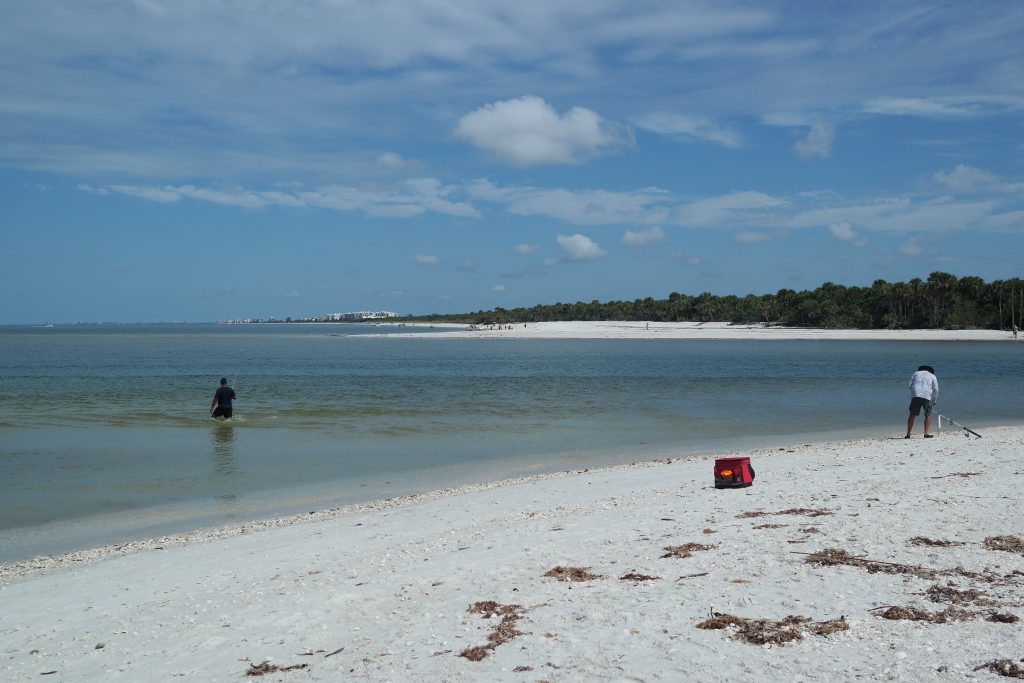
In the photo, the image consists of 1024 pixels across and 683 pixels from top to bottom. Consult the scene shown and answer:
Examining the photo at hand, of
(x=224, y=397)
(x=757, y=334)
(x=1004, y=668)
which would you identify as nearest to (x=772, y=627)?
(x=1004, y=668)

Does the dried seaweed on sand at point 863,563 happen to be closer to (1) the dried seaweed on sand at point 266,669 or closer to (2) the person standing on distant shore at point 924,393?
(1) the dried seaweed on sand at point 266,669

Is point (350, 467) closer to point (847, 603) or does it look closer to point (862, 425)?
point (847, 603)

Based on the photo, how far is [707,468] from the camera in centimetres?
1544

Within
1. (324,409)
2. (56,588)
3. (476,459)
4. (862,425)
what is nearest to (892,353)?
(862,425)

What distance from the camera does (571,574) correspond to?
8.07m

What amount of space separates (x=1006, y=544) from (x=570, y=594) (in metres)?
4.60

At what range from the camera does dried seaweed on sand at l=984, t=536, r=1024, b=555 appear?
787 cm

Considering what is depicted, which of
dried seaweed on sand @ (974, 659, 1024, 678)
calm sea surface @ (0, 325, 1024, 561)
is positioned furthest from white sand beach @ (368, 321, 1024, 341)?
dried seaweed on sand @ (974, 659, 1024, 678)

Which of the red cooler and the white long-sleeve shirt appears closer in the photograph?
the red cooler

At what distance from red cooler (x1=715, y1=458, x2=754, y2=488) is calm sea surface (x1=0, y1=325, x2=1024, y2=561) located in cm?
582

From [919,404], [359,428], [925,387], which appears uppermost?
[925,387]

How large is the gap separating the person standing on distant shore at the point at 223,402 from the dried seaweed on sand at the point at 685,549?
2168 cm

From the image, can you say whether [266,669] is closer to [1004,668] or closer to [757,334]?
[1004,668]

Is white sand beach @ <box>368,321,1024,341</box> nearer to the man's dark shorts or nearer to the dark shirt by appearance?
the man's dark shorts
